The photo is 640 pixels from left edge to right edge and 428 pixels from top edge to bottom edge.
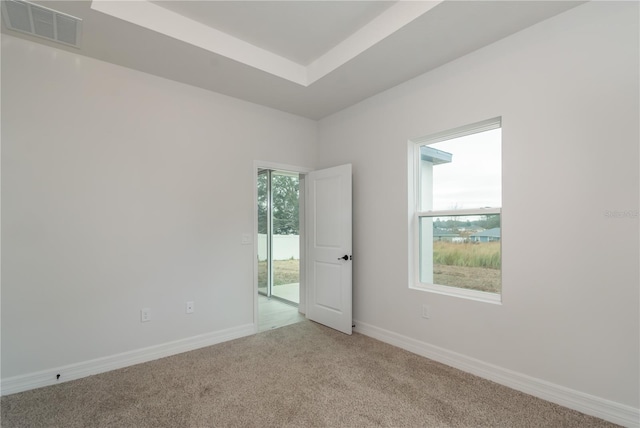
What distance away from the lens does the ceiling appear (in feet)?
7.11

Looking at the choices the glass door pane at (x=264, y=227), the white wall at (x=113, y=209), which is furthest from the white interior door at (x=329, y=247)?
the glass door pane at (x=264, y=227)

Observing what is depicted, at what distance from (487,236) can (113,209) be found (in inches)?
132

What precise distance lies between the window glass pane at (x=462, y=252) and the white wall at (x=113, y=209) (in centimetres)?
200

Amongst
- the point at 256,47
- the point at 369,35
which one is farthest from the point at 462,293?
the point at 256,47

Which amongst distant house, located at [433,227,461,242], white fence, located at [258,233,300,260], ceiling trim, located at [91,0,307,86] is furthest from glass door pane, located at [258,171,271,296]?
distant house, located at [433,227,461,242]

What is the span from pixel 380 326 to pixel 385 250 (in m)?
0.85

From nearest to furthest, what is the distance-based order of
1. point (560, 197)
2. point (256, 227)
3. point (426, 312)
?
1. point (560, 197)
2. point (426, 312)
3. point (256, 227)

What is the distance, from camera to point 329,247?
3777mm

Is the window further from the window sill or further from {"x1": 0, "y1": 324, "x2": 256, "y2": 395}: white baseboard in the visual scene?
{"x1": 0, "y1": 324, "x2": 256, "y2": 395}: white baseboard

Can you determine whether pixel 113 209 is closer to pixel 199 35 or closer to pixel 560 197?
pixel 199 35

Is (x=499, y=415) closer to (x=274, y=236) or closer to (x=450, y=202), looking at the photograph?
(x=450, y=202)

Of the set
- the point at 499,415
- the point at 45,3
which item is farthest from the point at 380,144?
the point at 45,3

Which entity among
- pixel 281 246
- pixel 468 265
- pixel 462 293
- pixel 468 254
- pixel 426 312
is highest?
pixel 468 254

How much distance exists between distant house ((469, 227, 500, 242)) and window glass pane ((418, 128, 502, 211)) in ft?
0.73
